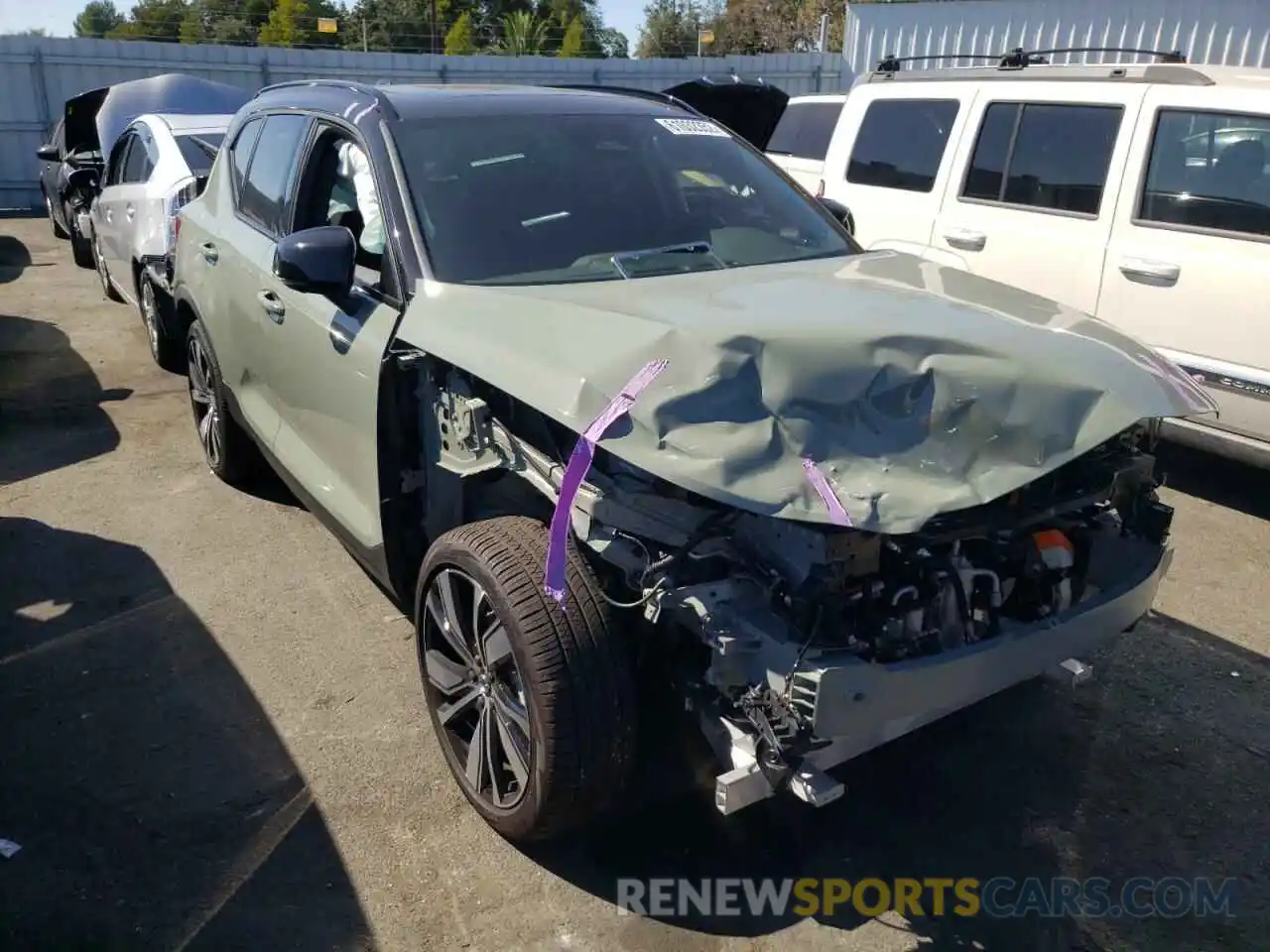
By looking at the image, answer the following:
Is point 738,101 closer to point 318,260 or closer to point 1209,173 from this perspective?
point 1209,173

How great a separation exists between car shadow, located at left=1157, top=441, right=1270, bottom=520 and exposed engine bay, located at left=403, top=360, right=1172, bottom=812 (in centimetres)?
300

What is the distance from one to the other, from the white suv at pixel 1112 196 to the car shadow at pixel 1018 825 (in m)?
2.02

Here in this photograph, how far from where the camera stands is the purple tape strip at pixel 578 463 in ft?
7.64

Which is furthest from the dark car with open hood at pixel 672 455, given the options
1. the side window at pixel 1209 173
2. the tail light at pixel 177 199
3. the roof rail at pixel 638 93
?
the tail light at pixel 177 199

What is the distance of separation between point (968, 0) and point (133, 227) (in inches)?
466

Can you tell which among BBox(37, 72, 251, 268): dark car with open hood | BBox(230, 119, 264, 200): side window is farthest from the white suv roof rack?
BBox(37, 72, 251, 268): dark car with open hood

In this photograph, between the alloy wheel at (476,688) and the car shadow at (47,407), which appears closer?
the alloy wheel at (476,688)

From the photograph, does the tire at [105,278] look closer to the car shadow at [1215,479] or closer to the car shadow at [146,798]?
the car shadow at [146,798]

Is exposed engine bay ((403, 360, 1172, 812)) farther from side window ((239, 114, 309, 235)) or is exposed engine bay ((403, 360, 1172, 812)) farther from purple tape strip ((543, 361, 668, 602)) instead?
side window ((239, 114, 309, 235))

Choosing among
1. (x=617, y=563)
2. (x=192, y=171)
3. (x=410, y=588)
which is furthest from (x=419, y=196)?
(x=192, y=171)

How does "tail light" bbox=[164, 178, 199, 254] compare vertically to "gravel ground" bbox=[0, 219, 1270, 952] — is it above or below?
above

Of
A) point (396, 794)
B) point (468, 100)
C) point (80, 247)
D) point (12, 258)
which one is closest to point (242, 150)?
point (468, 100)

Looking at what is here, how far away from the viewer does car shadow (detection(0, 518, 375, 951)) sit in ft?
8.81

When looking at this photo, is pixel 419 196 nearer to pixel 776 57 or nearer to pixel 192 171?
pixel 192 171
